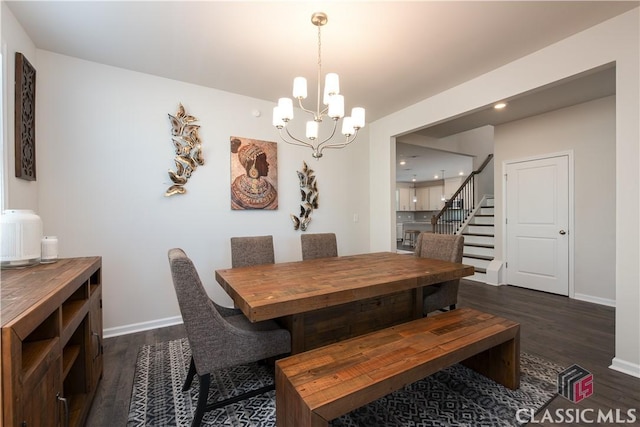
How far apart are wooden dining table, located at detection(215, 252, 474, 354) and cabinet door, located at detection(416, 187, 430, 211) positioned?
33.6 ft

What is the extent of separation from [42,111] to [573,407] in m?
4.70

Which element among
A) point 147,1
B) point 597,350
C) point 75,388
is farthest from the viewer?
point 597,350

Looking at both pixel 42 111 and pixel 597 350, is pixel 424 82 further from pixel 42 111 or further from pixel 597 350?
pixel 42 111

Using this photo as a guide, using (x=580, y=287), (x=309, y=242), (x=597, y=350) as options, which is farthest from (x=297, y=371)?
(x=580, y=287)

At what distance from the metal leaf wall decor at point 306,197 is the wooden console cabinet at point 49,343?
230cm

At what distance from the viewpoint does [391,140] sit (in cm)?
423

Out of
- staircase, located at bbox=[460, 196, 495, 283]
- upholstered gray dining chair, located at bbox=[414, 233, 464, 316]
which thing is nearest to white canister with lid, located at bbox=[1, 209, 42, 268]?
upholstered gray dining chair, located at bbox=[414, 233, 464, 316]

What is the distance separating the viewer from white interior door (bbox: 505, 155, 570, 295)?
13.0 ft

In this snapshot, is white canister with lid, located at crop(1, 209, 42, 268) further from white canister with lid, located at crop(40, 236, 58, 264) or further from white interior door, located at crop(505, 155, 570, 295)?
white interior door, located at crop(505, 155, 570, 295)

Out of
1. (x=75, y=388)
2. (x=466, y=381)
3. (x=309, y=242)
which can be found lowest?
(x=466, y=381)

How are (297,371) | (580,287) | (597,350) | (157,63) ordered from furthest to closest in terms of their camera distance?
(580,287)
(157,63)
(597,350)
(297,371)

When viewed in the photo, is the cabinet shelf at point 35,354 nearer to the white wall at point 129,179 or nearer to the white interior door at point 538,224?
the white wall at point 129,179

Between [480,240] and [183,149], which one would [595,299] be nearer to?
[480,240]

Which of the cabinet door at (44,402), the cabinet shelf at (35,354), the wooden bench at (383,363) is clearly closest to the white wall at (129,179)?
the cabinet shelf at (35,354)
